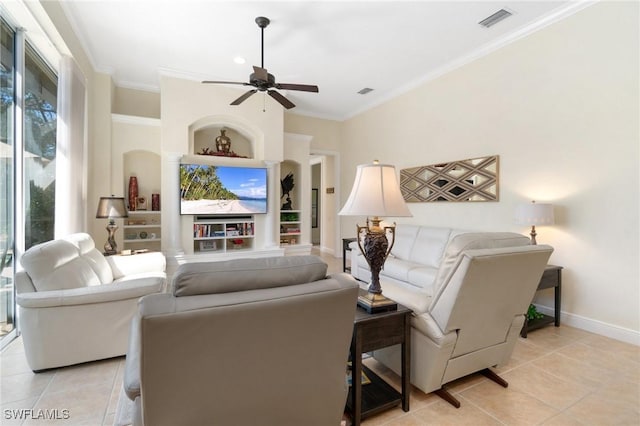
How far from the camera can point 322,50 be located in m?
3.95

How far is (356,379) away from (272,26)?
11.8 feet

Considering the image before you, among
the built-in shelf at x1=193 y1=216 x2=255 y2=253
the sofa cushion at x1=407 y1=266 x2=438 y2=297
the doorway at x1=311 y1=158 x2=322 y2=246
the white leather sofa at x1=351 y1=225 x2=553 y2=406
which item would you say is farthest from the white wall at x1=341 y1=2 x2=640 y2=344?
the doorway at x1=311 y1=158 x2=322 y2=246

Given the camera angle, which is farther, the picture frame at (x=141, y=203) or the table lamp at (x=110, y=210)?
the picture frame at (x=141, y=203)

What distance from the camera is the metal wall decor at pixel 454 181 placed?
383 cm

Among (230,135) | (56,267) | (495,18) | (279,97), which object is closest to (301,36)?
(279,97)

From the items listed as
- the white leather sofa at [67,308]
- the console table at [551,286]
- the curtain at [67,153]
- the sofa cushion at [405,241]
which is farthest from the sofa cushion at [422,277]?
the curtain at [67,153]

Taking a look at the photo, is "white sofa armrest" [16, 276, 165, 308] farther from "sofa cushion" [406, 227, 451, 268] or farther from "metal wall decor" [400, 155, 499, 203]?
"metal wall decor" [400, 155, 499, 203]

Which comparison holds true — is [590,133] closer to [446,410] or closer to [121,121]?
[446,410]

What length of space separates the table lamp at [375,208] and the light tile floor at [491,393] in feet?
2.19

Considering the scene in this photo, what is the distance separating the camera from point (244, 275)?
1.12m

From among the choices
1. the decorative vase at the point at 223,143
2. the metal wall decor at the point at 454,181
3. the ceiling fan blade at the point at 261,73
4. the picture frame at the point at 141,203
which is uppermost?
the ceiling fan blade at the point at 261,73

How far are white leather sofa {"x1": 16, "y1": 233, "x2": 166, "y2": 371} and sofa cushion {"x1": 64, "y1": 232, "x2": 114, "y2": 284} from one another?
230mm

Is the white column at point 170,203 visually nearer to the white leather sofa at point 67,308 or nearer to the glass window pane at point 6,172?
the glass window pane at point 6,172

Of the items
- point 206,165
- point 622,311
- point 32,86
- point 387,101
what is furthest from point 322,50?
point 622,311
